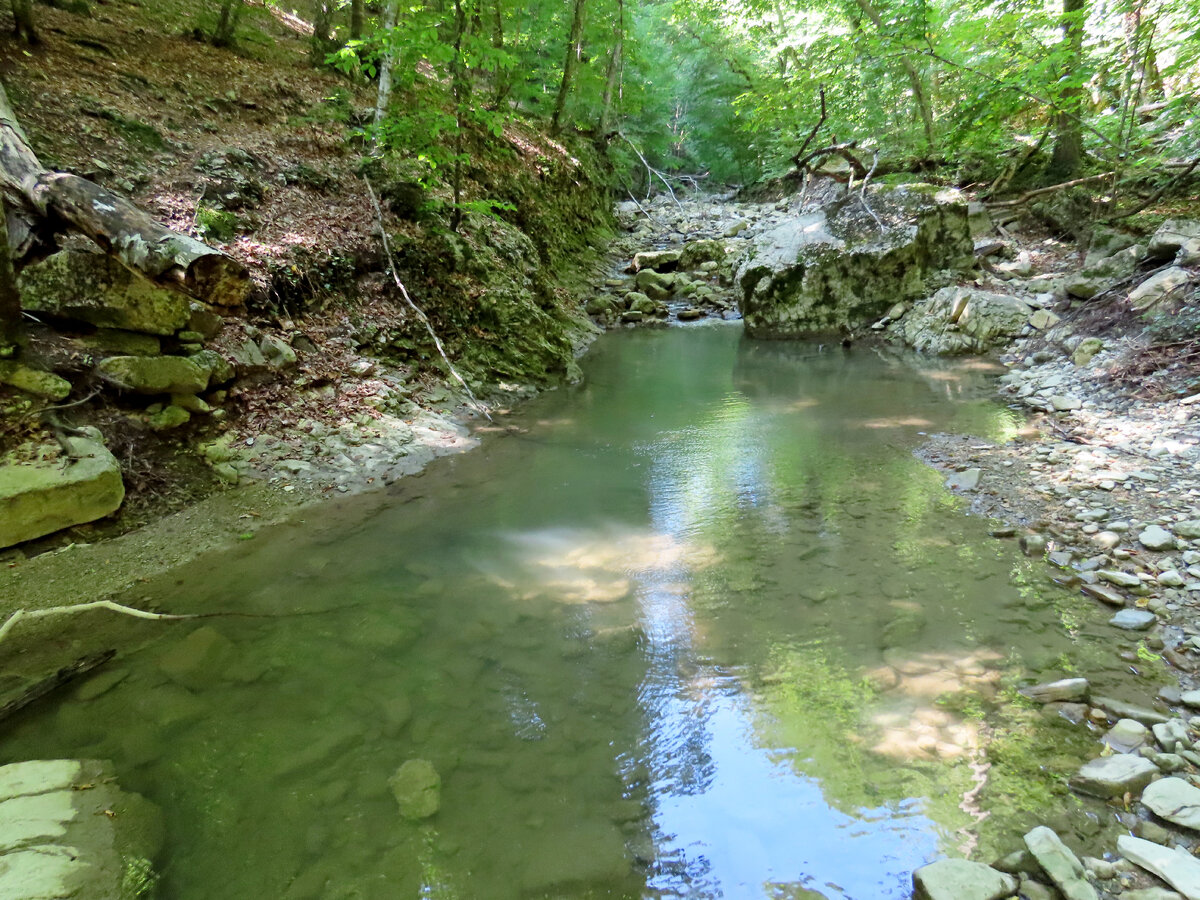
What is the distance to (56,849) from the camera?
1.97 m

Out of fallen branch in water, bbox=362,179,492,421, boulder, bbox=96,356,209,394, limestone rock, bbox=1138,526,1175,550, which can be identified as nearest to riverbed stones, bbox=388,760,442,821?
boulder, bbox=96,356,209,394

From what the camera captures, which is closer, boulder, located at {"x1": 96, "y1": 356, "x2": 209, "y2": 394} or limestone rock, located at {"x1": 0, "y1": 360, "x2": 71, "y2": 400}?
limestone rock, located at {"x1": 0, "y1": 360, "x2": 71, "y2": 400}

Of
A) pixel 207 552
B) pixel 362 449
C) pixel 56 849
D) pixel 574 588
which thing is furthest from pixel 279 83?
pixel 56 849

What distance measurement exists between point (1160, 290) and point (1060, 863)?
7588 millimetres

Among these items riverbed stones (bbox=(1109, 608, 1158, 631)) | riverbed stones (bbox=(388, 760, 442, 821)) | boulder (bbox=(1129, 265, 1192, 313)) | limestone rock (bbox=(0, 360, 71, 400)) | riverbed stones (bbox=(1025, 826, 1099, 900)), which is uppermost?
boulder (bbox=(1129, 265, 1192, 313))

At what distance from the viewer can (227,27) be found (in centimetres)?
1037

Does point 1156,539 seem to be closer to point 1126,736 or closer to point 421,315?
point 1126,736

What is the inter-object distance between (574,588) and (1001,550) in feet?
9.39

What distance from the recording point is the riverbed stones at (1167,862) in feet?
5.79

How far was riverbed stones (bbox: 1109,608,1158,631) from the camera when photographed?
305cm

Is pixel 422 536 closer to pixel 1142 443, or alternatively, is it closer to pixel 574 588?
pixel 574 588

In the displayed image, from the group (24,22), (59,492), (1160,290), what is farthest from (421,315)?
(1160,290)

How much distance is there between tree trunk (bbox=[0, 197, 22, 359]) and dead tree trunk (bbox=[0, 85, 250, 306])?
520 millimetres

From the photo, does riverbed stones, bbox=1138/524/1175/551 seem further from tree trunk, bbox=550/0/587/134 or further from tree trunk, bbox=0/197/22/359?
tree trunk, bbox=550/0/587/134
